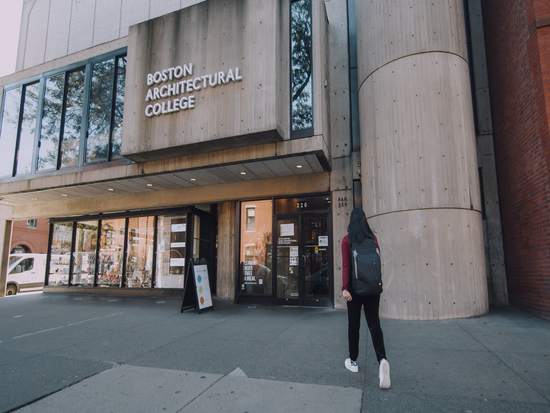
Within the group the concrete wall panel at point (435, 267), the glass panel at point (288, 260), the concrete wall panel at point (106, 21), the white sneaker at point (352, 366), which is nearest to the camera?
the white sneaker at point (352, 366)

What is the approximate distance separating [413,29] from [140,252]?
36.7 ft

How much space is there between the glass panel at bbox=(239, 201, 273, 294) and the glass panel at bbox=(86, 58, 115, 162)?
5.20 meters

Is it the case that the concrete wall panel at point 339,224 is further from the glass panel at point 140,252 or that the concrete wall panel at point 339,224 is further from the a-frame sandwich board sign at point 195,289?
the glass panel at point 140,252

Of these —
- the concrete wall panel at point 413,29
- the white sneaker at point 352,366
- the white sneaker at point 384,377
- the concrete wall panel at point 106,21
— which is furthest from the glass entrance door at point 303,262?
the concrete wall panel at point 106,21

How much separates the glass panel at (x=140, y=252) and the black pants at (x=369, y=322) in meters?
9.96

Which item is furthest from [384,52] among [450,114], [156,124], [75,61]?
[75,61]

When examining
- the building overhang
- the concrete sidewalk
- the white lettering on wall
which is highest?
the white lettering on wall

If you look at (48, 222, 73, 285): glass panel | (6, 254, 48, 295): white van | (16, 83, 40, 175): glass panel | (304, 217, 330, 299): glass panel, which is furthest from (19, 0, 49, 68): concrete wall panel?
(304, 217, 330, 299): glass panel

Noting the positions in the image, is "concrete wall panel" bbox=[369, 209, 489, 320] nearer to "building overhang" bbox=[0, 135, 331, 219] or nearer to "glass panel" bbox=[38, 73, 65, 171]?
"building overhang" bbox=[0, 135, 331, 219]

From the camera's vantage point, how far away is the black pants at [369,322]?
3580 millimetres

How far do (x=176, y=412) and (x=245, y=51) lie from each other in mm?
7685

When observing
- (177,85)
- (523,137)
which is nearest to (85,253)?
(177,85)

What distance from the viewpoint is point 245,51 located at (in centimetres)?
819

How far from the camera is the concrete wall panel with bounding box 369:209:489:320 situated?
6.42m
